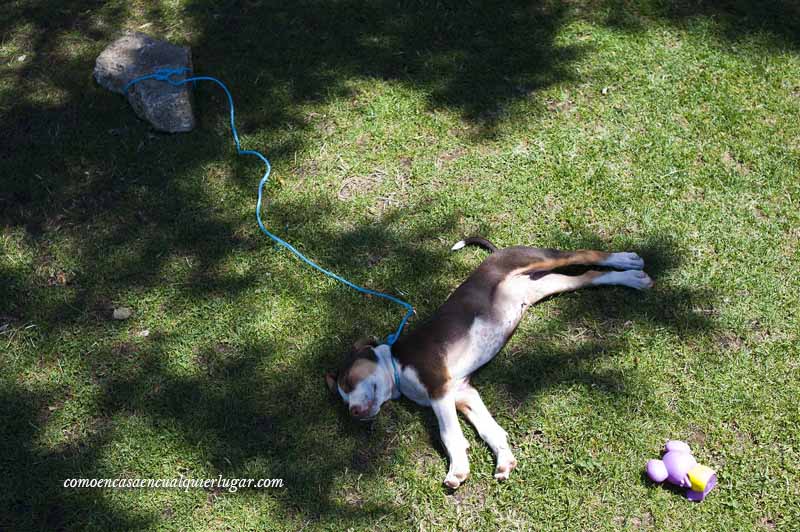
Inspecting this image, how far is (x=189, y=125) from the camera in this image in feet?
20.2

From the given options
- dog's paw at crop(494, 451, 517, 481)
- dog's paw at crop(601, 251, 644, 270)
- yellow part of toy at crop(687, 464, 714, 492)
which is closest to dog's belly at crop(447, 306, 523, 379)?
dog's paw at crop(494, 451, 517, 481)

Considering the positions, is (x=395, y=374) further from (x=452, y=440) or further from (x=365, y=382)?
(x=452, y=440)

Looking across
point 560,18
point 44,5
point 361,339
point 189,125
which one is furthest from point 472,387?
point 44,5

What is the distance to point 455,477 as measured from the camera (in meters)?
4.11

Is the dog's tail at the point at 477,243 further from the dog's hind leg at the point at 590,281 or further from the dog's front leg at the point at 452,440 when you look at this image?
the dog's front leg at the point at 452,440

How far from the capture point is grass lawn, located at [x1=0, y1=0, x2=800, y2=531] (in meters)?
4.21

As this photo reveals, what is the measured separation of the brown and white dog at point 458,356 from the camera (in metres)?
4.23

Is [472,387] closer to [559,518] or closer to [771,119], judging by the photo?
[559,518]

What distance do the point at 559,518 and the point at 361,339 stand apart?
62.7 inches

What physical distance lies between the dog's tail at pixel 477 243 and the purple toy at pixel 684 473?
5.75ft

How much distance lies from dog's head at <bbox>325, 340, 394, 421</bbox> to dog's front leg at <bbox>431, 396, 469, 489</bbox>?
1.06ft

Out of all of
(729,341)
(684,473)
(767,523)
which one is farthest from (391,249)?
(767,523)

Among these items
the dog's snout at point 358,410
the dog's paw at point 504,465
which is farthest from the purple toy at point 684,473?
the dog's snout at point 358,410

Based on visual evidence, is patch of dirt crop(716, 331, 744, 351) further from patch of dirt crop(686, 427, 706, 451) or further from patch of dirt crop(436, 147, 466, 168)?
patch of dirt crop(436, 147, 466, 168)
